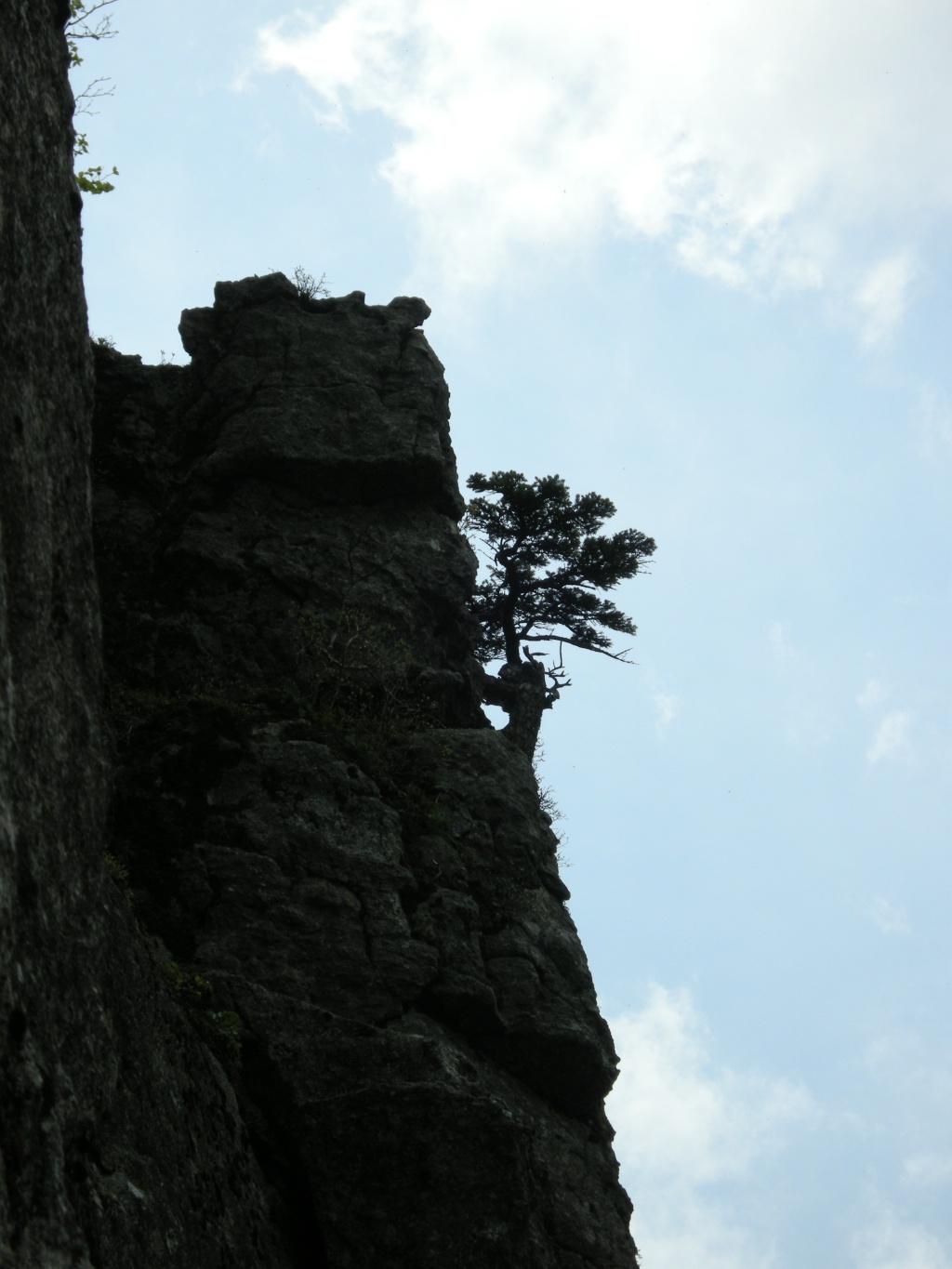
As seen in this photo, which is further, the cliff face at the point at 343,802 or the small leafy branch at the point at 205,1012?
the small leafy branch at the point at 205,1012

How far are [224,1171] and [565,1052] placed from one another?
6351 mm

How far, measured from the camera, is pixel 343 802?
48.3 ft

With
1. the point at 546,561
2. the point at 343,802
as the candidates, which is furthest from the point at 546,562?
the point at 343,802

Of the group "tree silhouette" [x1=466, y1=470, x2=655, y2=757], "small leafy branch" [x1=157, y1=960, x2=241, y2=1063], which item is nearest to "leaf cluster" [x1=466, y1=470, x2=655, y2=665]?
"tree silhouette" [x1=466, y1=470, x2=655, y2=757]

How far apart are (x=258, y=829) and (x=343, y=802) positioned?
1144 mm

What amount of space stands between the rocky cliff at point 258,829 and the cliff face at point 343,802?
0.04 m

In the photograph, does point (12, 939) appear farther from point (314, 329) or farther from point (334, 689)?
point (314, 329)

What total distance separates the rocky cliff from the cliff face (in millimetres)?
41

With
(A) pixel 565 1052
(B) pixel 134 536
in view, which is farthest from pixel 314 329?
(A) pixel 565 1052

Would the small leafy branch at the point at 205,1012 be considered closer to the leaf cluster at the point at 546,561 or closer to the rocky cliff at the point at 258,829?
the rocky cliff at the point at 258,829

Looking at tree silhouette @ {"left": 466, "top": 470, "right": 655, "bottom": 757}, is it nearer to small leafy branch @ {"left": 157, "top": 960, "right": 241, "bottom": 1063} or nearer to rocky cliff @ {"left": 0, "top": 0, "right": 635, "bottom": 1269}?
rocky cliff @ {"left": 0, "top": 0, "right": 635, "bottom": 1269}

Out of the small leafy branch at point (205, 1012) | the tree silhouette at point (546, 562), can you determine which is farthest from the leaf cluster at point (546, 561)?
the small leafy branch at point (205, 1012)

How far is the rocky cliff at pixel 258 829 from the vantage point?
22.8ft

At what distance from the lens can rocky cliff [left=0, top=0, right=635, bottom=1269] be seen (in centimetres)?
696
